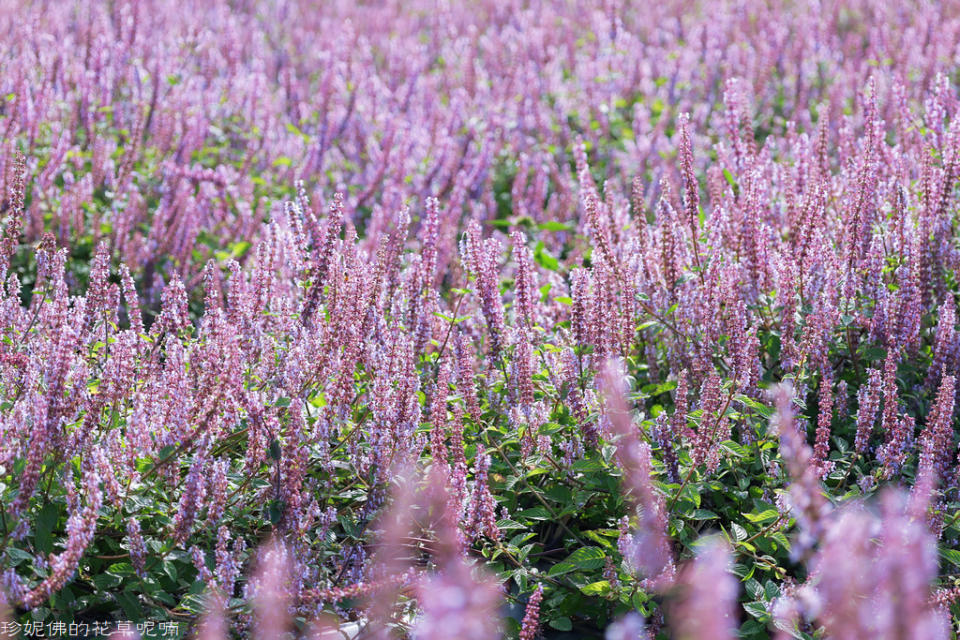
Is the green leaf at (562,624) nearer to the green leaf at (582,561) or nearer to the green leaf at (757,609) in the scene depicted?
the green leaf at (582,561)

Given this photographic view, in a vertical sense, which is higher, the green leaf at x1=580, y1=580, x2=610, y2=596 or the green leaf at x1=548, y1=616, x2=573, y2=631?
the green leaf at x1=580, y1=580, x2=610, y2=596

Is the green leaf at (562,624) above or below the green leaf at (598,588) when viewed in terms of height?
below

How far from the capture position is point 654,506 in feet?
11.2

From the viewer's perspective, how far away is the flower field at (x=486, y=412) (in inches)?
132

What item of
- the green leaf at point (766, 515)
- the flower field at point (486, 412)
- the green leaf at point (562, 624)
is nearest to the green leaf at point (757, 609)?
the flower field at point (486, 412)

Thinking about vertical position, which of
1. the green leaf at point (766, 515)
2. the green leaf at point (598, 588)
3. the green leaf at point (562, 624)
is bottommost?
the green leaf at point (562, 624)


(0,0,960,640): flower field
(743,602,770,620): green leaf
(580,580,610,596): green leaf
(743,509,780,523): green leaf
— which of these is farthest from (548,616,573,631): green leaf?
(743,509,780,523): green leaf

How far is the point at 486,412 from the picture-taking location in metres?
4.37

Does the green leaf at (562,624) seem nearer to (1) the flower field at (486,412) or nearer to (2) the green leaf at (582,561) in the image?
(1) the flower field at (486,412)

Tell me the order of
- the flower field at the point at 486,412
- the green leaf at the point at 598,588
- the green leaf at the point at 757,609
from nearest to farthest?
the flower field at the point at 486,412 → the green leaf at the point at 757,609 → the green leaf at the point at 598,588

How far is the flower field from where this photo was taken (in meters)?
3.34

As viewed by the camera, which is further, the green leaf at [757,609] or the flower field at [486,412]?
the green leaf at [757,609]

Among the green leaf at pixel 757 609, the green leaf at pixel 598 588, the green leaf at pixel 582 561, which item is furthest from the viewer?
the green leaf at pixel 582 561

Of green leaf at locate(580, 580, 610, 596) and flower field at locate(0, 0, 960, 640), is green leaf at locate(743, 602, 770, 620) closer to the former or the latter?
flower field at locate(0, 0, 960, 640)
